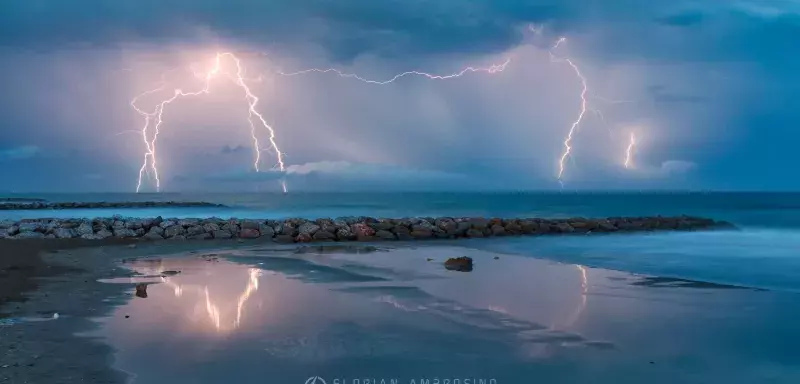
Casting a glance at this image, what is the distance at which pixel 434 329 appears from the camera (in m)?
6.34

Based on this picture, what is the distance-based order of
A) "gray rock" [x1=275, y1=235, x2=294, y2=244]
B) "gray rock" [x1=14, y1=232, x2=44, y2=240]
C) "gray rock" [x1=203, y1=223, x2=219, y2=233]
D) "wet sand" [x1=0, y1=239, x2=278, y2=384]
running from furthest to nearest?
1. "gray rock" [x1=203, y1=223, x2=219, y2=233]
2. "gray rock" [x1=275, y1=235, x2=294, y2=244]
3. "gray rock" [x1=14, y1=232, x2=44, y2=240]
4. "wet sand" [x1=0, y1=239, x2=278, y2=384]

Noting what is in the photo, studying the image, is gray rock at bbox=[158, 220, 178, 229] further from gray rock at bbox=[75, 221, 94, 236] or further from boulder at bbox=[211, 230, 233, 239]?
gray rock at bbox=[75, 221, 94, 236]

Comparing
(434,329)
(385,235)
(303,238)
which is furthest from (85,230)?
(434,329)

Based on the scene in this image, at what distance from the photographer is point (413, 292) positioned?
28.3 ft

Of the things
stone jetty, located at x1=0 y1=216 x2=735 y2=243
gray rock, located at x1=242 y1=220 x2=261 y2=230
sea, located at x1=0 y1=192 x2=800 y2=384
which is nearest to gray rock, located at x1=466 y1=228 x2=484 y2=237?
stone jetty, located at x1=0 y1=216 x2=735 y2=243

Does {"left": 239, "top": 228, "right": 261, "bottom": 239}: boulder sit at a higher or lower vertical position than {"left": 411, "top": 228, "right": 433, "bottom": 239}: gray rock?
lower

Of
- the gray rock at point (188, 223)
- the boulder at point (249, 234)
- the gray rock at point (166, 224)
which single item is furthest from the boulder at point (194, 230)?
the boulder at point (249, 234)

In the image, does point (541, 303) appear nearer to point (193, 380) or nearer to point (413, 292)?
point (413, 292)

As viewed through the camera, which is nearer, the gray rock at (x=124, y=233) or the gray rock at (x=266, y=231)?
the gray rock at (x=124, y=233)

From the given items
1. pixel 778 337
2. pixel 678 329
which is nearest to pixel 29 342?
pixel 678 329

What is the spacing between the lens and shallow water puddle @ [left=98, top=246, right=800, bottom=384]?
4992 millimetres

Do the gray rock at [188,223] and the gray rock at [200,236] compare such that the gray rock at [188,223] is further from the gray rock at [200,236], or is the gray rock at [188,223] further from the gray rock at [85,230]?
the gray rock at [85,230]

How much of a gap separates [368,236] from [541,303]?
1086cm

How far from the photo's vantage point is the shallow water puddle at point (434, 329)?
4.99 metres
